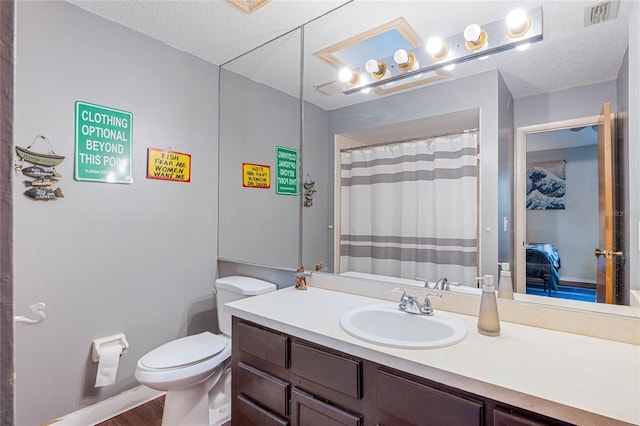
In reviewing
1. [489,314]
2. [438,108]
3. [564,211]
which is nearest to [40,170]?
[438,108]

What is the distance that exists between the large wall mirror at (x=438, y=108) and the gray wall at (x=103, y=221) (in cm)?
29

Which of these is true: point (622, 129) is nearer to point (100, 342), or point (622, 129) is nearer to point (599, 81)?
point (599, 81)

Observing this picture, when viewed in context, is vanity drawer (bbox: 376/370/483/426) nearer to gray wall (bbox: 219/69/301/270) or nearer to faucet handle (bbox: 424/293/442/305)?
faucet handle (bbox: 424/293/442/305)

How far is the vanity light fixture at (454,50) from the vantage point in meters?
1.38

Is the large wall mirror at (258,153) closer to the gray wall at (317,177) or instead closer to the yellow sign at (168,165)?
the gray wall at (317,177)

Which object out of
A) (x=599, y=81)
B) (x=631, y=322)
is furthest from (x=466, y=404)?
(x=599, y=81)

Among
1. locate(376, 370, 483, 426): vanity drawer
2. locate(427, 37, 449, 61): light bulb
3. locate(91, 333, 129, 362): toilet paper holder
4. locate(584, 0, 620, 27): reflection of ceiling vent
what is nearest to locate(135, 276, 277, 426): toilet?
locate(91, 333, 129, 362): toilet paper holder

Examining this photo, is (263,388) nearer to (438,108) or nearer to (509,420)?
(509,420)

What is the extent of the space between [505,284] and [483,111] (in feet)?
2.68

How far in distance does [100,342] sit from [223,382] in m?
0.75

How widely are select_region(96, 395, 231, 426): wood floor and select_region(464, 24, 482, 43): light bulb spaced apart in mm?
2463

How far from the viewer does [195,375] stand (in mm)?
1665

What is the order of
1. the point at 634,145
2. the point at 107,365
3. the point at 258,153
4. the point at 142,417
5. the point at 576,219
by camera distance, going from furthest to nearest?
the point at 258,153, the point at 142,417, the point at 107,365, the point at 576,219, the point at 634,145

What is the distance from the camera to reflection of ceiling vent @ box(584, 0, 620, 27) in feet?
3.96
